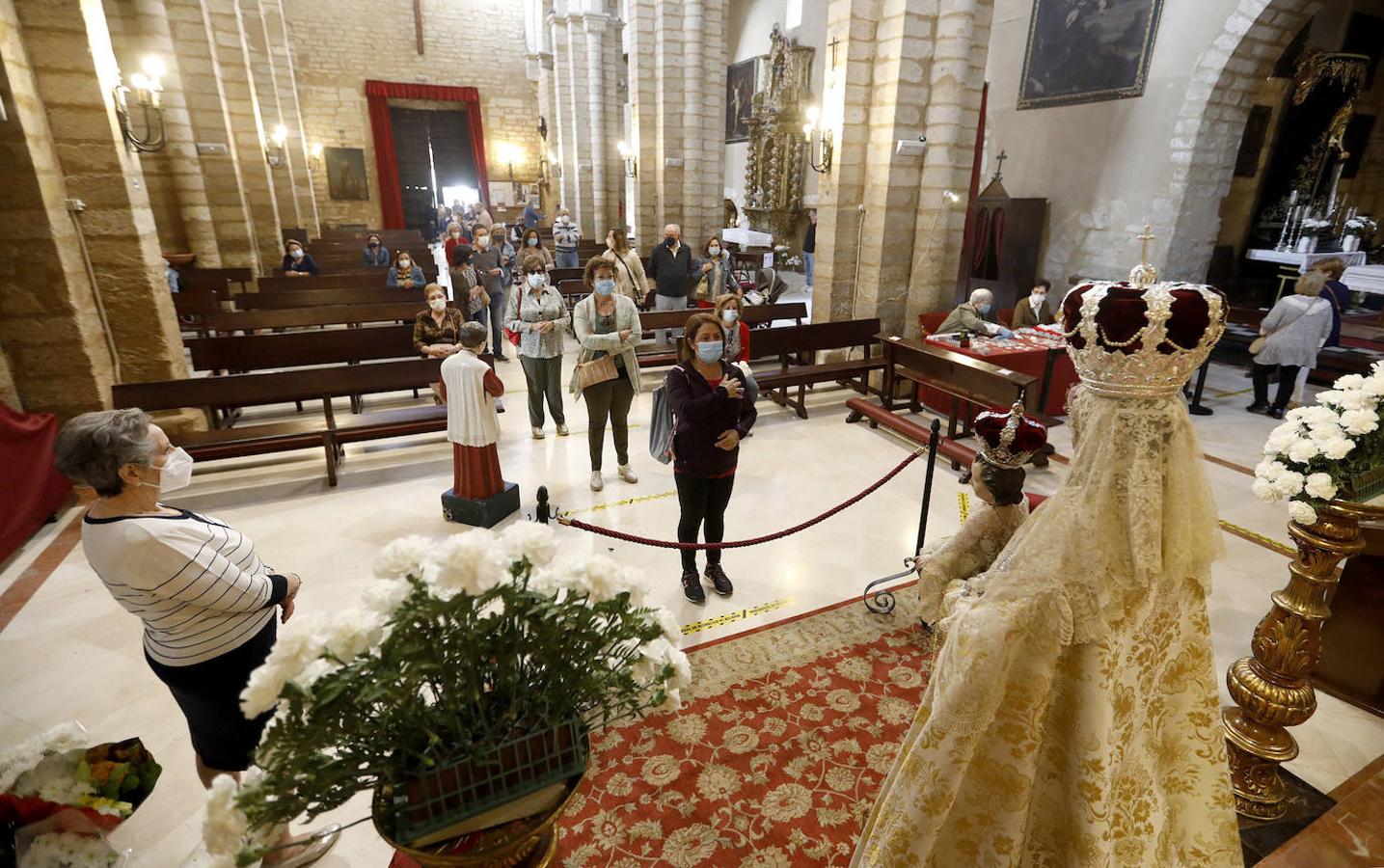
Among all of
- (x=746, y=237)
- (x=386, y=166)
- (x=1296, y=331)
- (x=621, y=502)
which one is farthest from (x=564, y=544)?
(x=386, y=166)

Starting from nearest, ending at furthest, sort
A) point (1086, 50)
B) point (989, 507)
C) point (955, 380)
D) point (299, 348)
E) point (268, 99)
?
point (989, 507)
point (955, 380)
point (299, 348)
point (1086, 50)
point (268, 99)

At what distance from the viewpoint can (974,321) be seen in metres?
7.71

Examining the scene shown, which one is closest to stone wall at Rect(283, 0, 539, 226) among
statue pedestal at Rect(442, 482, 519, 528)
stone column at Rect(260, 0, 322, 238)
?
stone column at Rect(260, 0, 322, 238)

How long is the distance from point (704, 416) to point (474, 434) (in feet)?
6.48

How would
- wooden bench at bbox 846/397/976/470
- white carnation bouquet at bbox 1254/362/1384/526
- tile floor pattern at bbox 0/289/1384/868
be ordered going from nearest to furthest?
white carnation bouquet at bbox 1254/362/1384/526
tile floor pattern at bbox 0/289/1384/868
wooden bench at bbox 846/397/976/470

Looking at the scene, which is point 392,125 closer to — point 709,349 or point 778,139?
point 778,139

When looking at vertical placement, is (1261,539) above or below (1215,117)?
below

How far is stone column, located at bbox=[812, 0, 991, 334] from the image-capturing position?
7703 millimetres

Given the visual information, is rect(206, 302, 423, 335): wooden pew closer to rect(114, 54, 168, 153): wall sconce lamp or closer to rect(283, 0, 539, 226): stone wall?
rect(114, 54, 168, 153): wall sconce lamp

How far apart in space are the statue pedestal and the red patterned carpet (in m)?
2.11

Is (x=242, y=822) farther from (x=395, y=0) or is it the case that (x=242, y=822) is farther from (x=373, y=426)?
(x=395, y=0)

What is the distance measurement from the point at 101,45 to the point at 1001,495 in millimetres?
8166

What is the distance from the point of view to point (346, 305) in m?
9.29

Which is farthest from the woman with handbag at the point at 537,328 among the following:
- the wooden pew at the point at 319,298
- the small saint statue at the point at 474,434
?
the wooden pew at the point at 319,298
